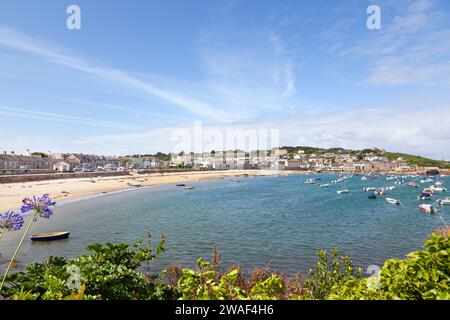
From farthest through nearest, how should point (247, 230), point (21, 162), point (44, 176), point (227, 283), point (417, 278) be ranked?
point (21, 162) → point (44, 176) → point (247, 230) → point (227, 283) → point (417, 278)

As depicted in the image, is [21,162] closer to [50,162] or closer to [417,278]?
[50,162]

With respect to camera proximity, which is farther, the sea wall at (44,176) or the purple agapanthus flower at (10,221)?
the sea wall at (44,176)

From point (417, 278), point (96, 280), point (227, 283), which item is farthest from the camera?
point (96, 280)

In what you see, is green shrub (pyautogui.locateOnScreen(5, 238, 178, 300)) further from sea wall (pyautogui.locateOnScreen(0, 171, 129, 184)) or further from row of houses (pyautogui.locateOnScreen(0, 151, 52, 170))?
row of houses (pyautogui.locateOnScreen(0, 151, 52, 170))

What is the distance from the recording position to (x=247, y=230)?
34.5 m

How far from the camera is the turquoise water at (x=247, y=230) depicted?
79.6ft

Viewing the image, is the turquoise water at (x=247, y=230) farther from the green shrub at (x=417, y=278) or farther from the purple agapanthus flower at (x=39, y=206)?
the purple agapanthus flower at (x=39, y=206)

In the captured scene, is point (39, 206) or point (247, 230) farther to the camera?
point (247, 230)

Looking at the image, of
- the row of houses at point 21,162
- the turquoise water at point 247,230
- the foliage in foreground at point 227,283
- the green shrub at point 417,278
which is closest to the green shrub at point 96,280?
the foliage in foreground at point 227,283

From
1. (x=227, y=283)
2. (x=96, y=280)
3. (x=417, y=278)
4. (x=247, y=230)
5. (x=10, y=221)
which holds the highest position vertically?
(x=10, y=221)

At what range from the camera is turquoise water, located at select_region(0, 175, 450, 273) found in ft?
79.6

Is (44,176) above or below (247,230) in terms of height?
above

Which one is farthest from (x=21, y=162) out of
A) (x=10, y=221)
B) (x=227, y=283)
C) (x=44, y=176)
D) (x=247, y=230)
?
(x=227, y=283)
